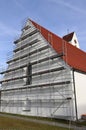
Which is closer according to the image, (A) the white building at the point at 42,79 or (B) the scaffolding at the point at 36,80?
(A) the white building at the point at 42,79

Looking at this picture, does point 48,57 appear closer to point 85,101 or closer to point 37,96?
point 37,96

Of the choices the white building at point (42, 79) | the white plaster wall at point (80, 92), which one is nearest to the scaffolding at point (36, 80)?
the white building at point (42, 79)

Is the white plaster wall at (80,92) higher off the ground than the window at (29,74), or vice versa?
the window at (29,74)

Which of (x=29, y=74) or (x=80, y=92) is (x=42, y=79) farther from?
(x=80, y=92)

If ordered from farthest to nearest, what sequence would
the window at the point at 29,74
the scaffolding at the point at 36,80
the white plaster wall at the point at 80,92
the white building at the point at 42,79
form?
the window at the point at 29,74, the scaffolding at the point at 36,80, the white building at the point at 42,79, the white plaster wall at the point at 80,92

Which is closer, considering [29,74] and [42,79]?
[42,79]

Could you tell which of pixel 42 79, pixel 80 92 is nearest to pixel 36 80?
pixel 42 79

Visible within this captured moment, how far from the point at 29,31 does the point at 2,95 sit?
9718 mm

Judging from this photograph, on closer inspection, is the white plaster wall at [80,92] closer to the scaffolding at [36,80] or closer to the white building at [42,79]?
the white building at [42,79]

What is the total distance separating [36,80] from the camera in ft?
70.5

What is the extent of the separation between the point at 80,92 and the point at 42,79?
14.9 feet

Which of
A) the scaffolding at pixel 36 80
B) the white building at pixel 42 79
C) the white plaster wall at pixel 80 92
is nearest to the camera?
the white plaster wall at pixel 80 92

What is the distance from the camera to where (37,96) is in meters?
20.7

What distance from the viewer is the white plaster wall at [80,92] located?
17.5m
